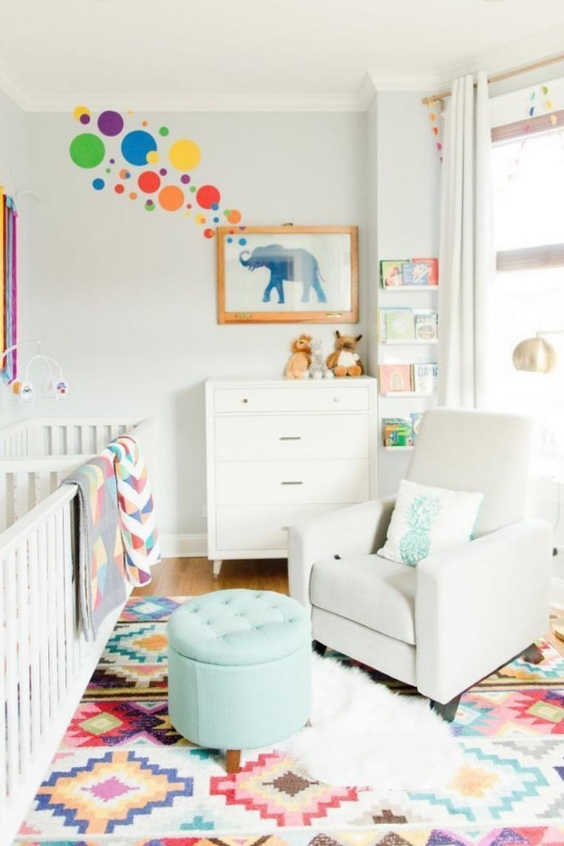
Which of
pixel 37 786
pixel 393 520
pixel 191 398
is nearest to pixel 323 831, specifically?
pixel 37 786

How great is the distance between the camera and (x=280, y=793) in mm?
1950

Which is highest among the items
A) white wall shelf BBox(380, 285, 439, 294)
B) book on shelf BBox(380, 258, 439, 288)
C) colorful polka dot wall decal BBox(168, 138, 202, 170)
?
colorful polka dot wall decal BBox(168, 138, 202, 170)

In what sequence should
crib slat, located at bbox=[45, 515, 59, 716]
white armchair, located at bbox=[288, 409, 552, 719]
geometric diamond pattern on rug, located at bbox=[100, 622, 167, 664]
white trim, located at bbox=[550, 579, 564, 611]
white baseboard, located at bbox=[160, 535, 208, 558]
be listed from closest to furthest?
1. crib slat, located at bbox=[45, 515, 59, 716]
2. white armchair, located at bbox=[288, 409, 552, 719]
3. geometric diamond pattern on rug, located at bbox=[100, 622, 167, 664]
4. white trim, located at bbox=[550, 579, 564, 611]
5. white baseboard, located at bbox=[160, 535, 208, 558]

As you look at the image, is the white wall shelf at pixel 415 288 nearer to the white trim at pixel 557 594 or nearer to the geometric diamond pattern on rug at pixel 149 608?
the white trim at pixel 557 594

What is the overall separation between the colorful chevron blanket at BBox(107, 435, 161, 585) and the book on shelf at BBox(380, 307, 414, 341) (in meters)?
1.64

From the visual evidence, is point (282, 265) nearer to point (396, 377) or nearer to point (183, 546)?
point (396, 377)

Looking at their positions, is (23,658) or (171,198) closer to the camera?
(23,658)

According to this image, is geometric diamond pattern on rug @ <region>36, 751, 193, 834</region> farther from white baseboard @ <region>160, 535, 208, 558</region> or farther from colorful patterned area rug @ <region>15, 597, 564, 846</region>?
white baseboard @ <region>160, 535, 208, 558</region>

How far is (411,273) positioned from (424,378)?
1.71ft

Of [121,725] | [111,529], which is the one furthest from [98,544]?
[121,725]

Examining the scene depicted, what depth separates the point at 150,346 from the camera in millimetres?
4090

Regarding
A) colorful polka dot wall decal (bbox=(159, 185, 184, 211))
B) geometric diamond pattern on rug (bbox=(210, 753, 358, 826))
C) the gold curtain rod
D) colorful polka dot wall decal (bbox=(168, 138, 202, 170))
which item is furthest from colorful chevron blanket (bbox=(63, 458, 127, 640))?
the gold curtain rod

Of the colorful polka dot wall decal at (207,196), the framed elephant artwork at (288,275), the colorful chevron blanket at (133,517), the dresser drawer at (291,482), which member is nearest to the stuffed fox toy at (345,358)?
the framed elephant artwork at (288,275)

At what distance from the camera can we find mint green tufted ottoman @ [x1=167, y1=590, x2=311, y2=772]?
78.9 inches
